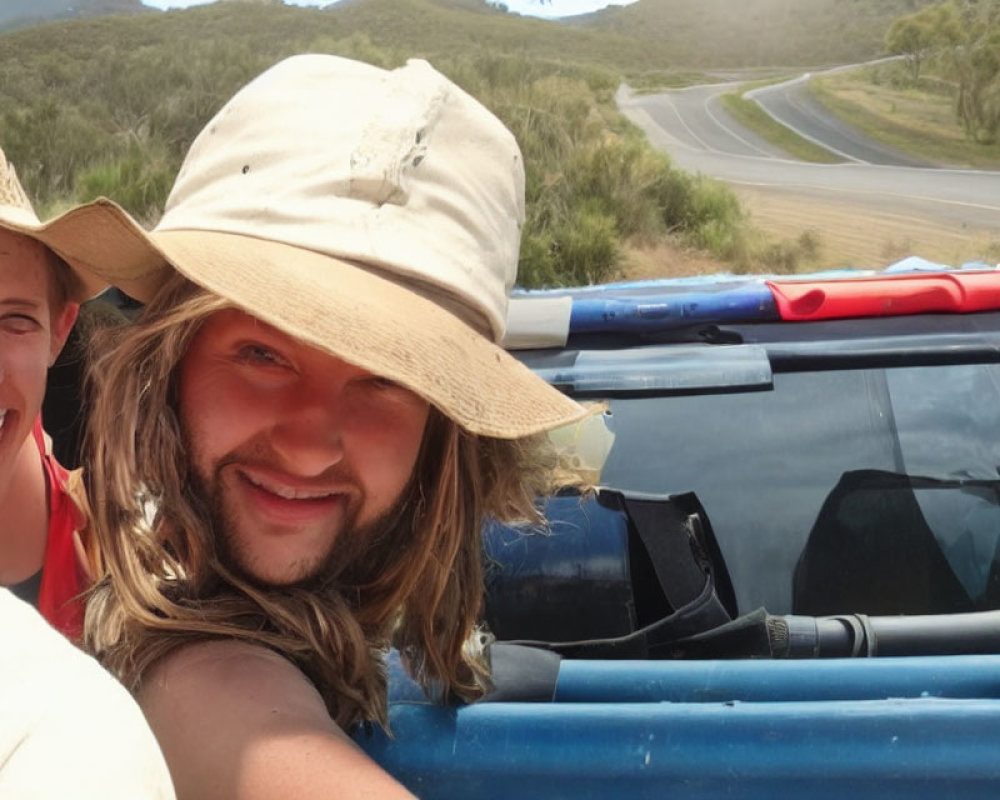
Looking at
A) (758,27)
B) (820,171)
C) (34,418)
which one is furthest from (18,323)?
(758,27)

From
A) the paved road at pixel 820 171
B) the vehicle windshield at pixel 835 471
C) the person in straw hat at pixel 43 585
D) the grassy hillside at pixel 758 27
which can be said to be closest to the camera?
the person in straw hat at pixel 43 585

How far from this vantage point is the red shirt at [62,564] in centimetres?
121

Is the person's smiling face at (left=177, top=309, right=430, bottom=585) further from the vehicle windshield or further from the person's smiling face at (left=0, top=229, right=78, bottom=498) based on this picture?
the vehicle windshield

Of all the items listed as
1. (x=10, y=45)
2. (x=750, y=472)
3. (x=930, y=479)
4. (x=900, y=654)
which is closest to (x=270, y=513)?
(x=900, y=654)

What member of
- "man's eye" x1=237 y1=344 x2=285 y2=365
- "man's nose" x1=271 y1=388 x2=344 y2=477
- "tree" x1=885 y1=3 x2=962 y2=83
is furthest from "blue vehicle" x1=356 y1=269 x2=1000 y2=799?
"tree" x1=885 y1=3 x2=962 y2=83

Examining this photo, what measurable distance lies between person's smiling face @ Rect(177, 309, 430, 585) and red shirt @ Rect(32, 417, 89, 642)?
288 mm

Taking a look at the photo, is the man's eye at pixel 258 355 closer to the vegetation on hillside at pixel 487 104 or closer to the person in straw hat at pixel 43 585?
the person in straw hat at pixel 43 585

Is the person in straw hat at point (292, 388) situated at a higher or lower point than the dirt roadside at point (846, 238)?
higher

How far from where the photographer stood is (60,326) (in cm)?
124

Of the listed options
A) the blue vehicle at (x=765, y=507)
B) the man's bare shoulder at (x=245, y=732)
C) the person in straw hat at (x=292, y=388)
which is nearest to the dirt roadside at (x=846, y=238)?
the blue vehicle at (x=765, y=507)

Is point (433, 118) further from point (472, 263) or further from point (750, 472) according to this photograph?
point (750, 472)

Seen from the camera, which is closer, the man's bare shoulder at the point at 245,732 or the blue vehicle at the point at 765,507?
the man's bare shoulder at the point at 245,732

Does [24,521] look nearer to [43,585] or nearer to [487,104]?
[43,585]

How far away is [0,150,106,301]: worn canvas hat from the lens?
97 cm
